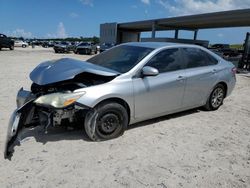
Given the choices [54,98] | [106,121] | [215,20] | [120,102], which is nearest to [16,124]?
[54,98]

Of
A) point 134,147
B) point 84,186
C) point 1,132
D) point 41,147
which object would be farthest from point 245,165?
point 1,132

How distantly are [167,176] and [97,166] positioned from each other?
924 mm

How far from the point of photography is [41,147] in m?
3.69

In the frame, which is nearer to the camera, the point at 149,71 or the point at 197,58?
the point at 149,71

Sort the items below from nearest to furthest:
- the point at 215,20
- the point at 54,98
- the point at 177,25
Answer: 1. the point at 54,98
2. the point at 215,20
3. the point at 177,25

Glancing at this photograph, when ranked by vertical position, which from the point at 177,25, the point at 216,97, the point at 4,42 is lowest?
the point at 4,42

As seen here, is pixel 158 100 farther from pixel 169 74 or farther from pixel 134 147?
pixel 134 147

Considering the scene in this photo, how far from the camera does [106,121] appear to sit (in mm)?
3947

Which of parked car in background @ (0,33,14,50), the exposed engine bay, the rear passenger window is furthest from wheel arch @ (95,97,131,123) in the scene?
parked car in background @ (0,33,14,50)

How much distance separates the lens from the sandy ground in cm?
297

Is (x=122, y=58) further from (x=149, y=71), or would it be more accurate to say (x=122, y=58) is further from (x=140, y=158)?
(x=140, y=158)

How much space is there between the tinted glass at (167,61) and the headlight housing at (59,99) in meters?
1.53

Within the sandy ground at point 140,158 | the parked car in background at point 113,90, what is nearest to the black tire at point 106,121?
the parked car in background at point 113,90

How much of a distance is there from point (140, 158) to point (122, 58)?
2.03 metres
